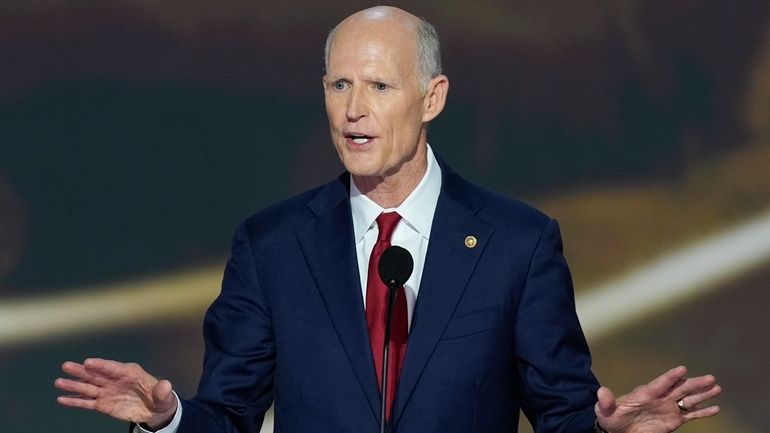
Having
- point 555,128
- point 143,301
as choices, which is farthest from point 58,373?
point 555,128

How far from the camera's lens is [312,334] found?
2.99 metres

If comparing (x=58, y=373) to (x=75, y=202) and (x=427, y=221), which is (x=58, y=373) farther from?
(x=427, y=221)

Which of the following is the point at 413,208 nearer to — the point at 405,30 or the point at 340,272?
the point at 340,272

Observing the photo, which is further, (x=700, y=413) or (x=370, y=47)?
(x=370, y=47)

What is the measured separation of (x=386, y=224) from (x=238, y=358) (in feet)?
1.33

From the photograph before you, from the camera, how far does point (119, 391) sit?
8.93ft

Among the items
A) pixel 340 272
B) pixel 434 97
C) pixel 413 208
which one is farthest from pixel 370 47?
pixel 340 272

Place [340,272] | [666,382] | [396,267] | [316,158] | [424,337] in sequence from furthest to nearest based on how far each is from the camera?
[316,158] < [340,272] < [424,337] < [396,267] < [666,382]

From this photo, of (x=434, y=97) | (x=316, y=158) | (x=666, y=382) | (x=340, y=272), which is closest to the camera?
(x=666, y=382)

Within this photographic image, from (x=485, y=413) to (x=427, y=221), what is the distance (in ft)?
1.41

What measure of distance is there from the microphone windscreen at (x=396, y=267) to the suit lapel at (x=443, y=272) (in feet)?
0.81

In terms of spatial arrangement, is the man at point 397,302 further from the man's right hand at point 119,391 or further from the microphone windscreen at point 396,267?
the microphone windscreen at point 396,267

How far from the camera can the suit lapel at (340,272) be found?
294 cm

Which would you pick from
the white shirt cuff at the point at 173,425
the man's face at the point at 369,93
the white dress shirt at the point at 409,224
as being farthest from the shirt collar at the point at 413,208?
the white shirt cuff at the point at 173,425
